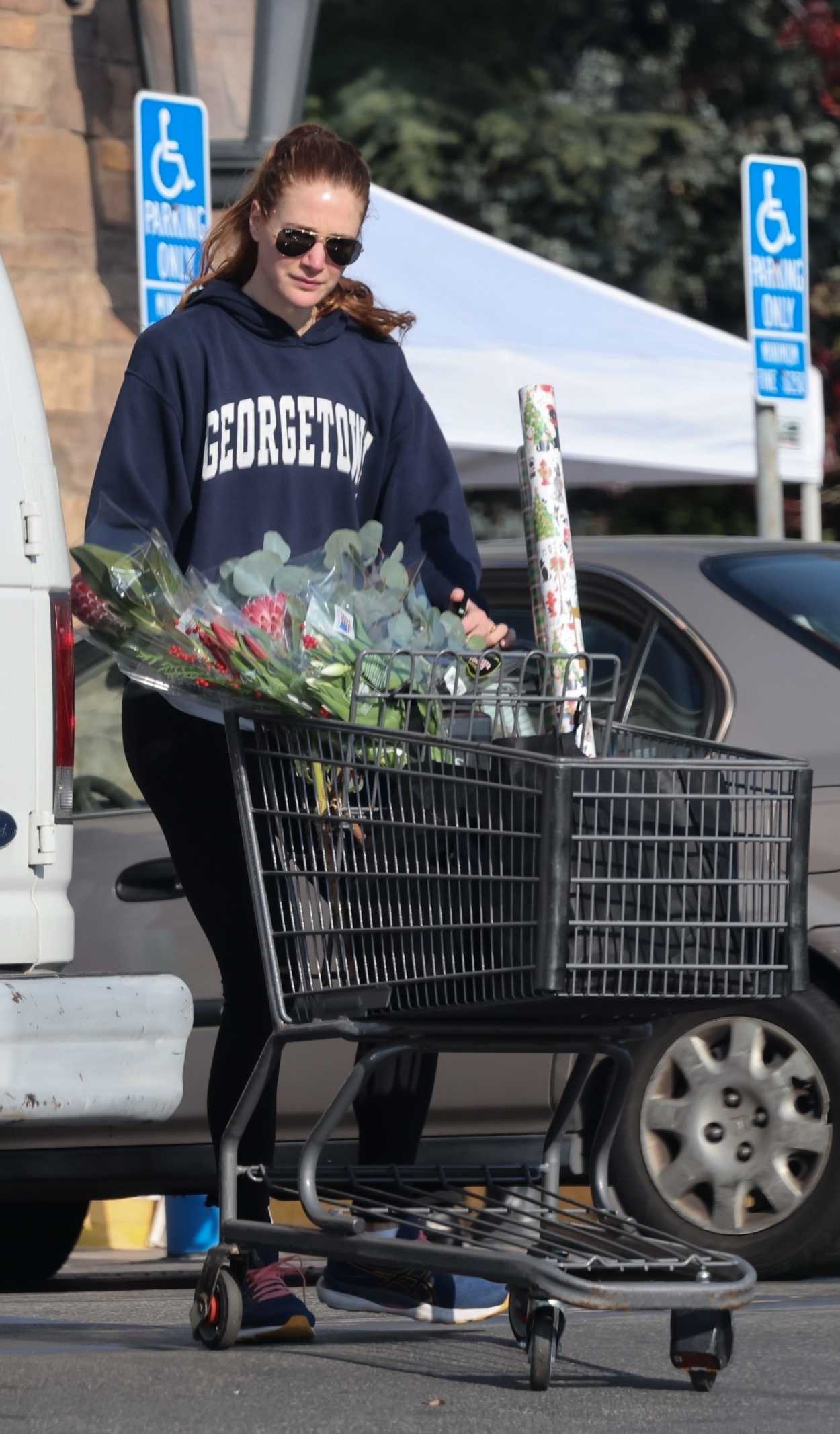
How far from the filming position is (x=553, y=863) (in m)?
3.40

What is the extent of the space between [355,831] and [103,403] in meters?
6.24

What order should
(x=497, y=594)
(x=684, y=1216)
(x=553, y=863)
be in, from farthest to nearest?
(x=497, y=594)
(x=684, y=1216)
(x=553, y=863)

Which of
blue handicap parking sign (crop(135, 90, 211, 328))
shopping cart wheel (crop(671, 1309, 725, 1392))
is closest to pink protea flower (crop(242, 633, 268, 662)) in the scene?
shopping cart wheel (crop(671, 1309, 725, 1392))

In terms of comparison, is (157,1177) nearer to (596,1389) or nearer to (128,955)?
(128,955)

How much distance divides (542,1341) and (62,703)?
1274 millimetres

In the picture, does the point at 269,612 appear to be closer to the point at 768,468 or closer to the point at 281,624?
the point at 281,624

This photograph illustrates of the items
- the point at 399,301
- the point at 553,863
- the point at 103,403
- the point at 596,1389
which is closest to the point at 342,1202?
the point at 596,1389

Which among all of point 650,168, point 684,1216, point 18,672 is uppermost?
point 650,168

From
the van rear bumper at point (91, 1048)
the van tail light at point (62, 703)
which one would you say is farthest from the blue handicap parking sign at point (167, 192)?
the van rear bumper at point (91, 1048)

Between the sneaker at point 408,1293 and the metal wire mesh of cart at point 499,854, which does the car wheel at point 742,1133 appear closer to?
the sneaker at point 408,1293

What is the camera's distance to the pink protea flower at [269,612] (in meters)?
3.72

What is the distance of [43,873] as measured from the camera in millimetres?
3996

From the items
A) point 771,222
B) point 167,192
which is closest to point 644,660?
point 167,192

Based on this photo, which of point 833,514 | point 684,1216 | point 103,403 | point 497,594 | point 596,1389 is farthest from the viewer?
point 833,514
